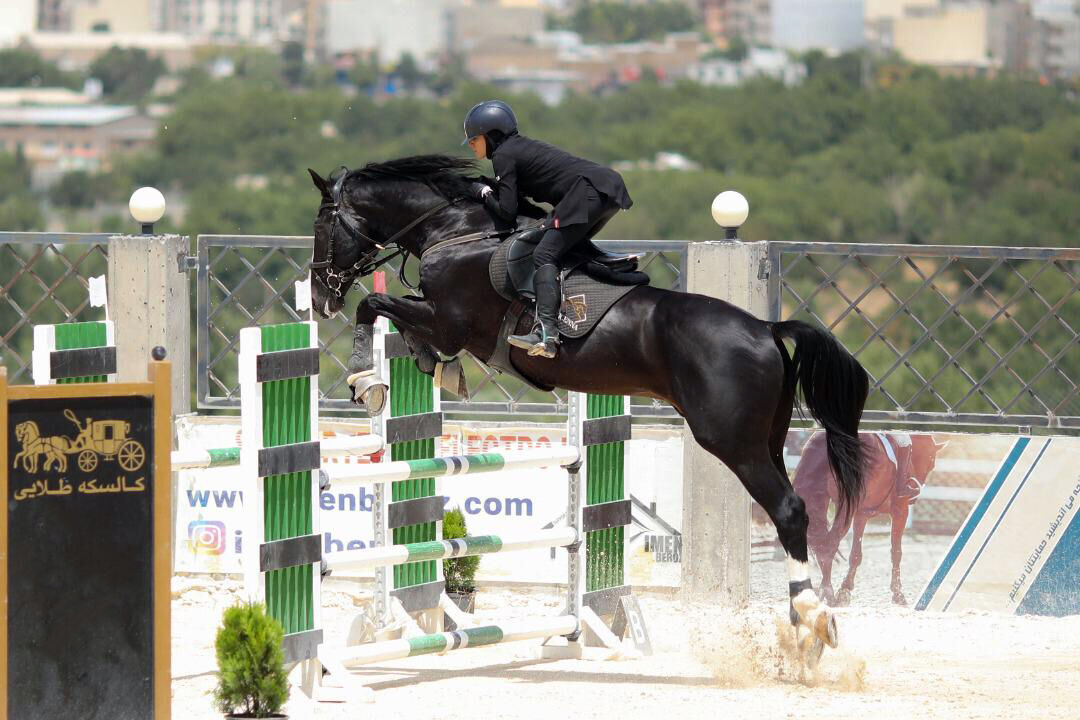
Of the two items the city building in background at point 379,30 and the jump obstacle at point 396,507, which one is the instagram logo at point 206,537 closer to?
the jump obstacle at point 396,507

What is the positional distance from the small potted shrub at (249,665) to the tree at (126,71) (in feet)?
513

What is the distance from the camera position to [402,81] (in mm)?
159000

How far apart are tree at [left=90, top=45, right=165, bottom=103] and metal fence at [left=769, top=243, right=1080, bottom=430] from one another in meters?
103

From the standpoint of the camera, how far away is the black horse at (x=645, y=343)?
280 inches

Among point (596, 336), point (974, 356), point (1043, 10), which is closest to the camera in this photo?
point (596, 336)

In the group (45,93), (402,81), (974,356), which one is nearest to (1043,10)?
(402,81)

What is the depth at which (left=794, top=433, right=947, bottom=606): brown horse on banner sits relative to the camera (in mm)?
9102

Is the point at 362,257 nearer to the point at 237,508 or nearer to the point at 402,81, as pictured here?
the point at 237,508

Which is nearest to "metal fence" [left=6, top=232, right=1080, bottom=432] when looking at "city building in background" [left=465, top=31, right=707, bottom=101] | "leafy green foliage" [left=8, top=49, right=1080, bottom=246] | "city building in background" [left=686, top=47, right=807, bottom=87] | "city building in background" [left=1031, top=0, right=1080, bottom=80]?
"leafy green foliage" [left=8, top=49, right=1080, bottom=246]

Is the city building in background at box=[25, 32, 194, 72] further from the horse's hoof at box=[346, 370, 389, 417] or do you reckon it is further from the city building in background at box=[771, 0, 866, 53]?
the horse's hoof at box=[346, 370, 389, 417]

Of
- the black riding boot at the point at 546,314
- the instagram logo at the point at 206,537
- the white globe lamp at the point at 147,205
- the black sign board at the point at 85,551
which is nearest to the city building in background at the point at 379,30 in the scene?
the white globe lamp at the point at 147,205

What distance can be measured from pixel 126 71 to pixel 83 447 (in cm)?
15960

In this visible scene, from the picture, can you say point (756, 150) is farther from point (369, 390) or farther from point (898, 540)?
point (369, 390)

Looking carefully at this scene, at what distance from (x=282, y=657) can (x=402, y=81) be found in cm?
15586
